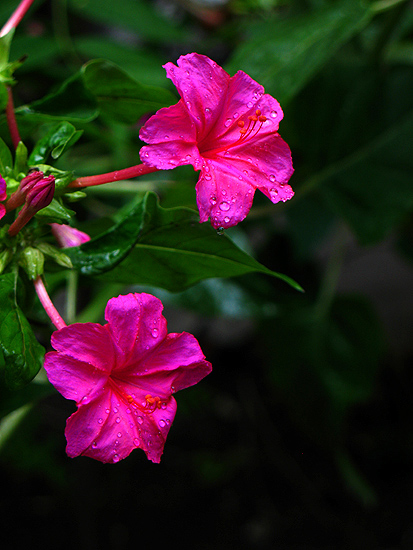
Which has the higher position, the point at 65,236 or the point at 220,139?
the point at 220,139

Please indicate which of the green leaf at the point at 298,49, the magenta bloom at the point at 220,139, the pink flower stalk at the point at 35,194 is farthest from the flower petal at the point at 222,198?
the green leaf at the point at 298,49

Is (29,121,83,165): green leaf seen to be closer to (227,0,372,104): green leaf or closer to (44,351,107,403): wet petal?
(44,351,107,403): wet petal

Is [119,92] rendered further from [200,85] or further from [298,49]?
[298,49]

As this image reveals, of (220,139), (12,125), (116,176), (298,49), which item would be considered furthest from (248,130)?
(298,49)

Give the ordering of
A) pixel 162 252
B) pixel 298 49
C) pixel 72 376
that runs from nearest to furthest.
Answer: pixel 72 376 < pixel 162 252 < pixel 298 49

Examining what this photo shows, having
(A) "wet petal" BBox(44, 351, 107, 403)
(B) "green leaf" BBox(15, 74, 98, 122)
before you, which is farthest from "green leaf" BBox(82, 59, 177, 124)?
(A) "wet petal" BBox(44, 351, 107, 403)

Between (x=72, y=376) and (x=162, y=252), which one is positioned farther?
(x=162, y=252)

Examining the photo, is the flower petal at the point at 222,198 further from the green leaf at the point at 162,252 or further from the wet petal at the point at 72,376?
the wet petal at the point at 72,376
